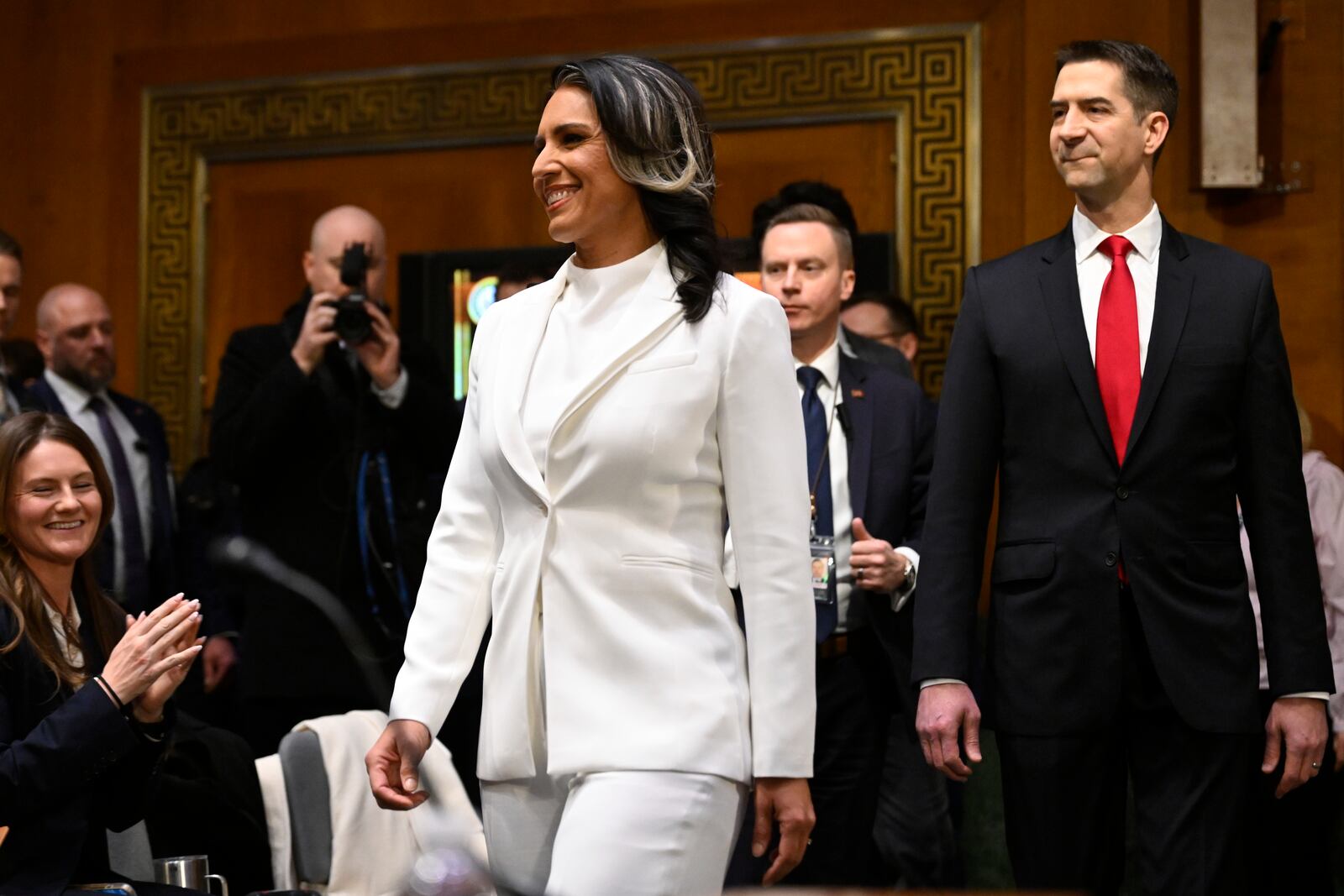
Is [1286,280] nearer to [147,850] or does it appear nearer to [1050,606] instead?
[1050,606]

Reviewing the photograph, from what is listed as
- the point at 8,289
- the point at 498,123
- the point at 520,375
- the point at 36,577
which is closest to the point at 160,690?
the point at 36,577

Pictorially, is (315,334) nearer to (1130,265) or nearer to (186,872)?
(186,872)

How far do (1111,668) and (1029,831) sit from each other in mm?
274

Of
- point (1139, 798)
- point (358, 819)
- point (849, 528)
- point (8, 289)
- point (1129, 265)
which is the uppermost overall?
point (8, 289)

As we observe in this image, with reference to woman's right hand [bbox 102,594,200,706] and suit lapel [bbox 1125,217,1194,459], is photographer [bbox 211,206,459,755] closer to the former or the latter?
woman's right hand [bbox 102,594,200,706]

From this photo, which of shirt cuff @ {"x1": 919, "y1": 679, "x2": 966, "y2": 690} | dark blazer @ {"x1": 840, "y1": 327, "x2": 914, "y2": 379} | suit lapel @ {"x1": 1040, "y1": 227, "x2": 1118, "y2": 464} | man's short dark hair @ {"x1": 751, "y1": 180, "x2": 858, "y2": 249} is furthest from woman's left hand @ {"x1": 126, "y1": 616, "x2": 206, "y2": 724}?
man's short dark hair @ {"x1": 751, "y1": 180, "x2": 858, "y2": 249}

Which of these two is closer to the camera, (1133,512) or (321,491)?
(1133,512)

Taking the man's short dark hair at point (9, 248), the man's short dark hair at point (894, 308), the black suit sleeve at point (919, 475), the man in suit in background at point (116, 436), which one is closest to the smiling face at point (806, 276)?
the black suit sleeve at point (919, 475)

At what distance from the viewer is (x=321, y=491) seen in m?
4.12

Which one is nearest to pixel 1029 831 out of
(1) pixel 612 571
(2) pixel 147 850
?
(1) pixel 612 571

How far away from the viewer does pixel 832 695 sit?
3490 mm

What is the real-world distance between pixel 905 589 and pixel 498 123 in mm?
2940

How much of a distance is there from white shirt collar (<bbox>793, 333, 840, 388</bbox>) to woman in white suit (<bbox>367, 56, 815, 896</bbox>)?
1447 mm

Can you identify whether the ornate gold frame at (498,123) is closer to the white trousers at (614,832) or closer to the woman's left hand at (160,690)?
the woman's left hand at (160,690)
